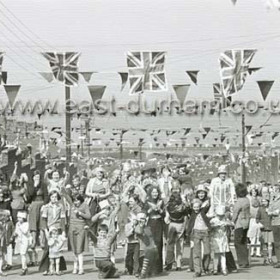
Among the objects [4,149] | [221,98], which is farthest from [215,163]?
Result: [221,98]

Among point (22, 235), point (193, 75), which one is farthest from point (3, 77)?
point (22, 235)

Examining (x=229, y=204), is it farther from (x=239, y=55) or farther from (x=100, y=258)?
(x=239, y=55)

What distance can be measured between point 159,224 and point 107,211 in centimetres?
93

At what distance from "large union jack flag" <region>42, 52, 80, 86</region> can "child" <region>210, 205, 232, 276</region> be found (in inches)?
220

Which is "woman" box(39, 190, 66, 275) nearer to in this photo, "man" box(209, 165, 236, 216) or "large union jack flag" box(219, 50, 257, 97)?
"man" box(209, 165, 236, 216)

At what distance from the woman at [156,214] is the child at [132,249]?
0.32 meters

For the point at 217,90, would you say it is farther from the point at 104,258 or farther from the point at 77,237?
the point at 104,258

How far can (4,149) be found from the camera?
30.1 meters

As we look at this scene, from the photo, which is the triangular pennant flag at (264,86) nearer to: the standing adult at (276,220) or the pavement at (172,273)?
the standing adult at (276,220)

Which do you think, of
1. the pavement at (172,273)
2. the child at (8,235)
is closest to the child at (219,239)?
the pavement at (172,273)

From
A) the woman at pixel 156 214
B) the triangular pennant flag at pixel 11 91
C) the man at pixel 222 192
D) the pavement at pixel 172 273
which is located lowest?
the pavement at pixel 172 273

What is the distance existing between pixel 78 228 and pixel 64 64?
4967 millimetres

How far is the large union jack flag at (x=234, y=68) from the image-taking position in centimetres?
1642

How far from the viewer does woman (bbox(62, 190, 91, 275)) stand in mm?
12586
